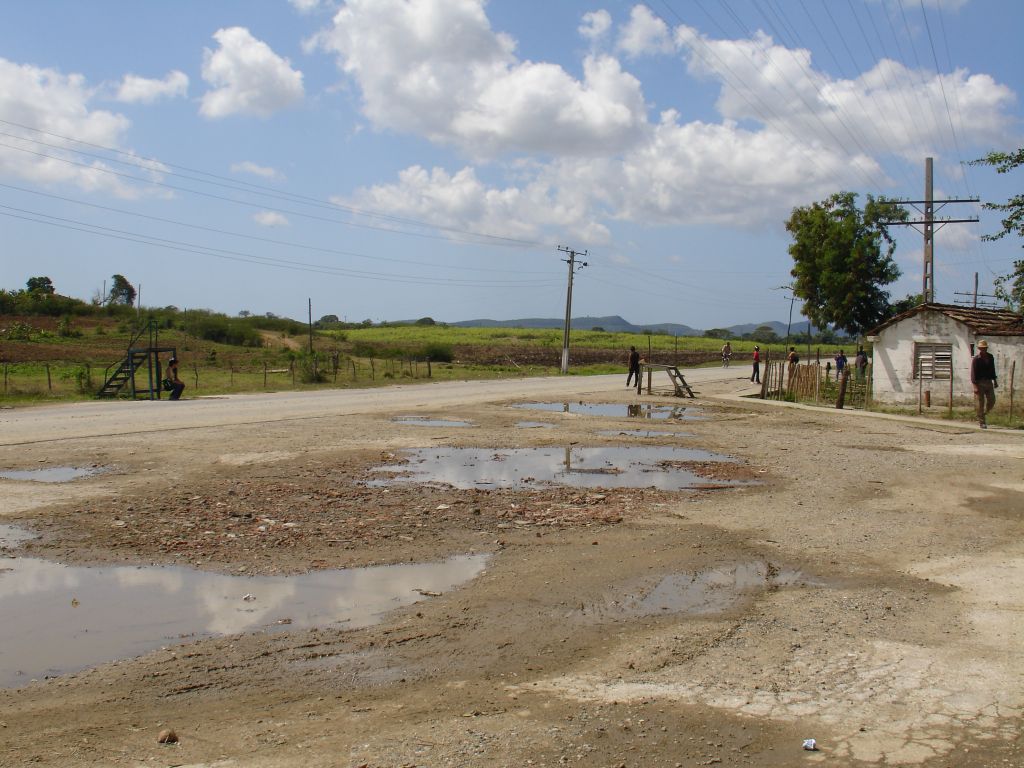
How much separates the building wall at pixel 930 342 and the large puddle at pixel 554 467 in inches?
519

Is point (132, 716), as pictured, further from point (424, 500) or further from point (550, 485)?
point (550, 485)

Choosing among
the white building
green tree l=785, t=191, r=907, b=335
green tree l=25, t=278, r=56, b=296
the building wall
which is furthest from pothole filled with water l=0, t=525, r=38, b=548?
green tree l=25, t=278, r=56, b=296

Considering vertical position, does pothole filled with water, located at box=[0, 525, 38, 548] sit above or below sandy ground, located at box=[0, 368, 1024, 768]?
above

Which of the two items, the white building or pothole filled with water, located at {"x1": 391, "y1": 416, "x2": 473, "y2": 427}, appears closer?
pothole filled with water, located at {"x1": 391, "y1": 416, "x2": 473, "y2": 427}

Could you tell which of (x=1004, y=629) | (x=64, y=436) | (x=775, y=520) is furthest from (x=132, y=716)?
(x=64, y=436)

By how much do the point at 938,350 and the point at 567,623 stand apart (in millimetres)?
23766

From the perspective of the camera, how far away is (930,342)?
26.9 metres

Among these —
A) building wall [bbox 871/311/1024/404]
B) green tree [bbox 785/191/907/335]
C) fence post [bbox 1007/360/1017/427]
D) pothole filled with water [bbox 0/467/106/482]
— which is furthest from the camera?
green tree [bbox 785/191/907/335]

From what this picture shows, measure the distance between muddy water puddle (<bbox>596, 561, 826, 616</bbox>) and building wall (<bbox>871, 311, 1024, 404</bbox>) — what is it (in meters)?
20.3

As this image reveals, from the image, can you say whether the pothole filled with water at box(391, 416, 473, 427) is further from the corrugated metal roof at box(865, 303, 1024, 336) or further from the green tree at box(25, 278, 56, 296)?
the green tree at box(25, 278, 56, 296)

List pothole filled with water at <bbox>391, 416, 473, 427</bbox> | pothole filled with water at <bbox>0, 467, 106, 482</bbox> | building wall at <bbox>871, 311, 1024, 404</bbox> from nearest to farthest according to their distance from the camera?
pothole filled with water at <bbox>0, 467, 106, 482</bbox>
pothole filled with water at <bbox>391, 416, 473, 427</bbox>
building wall at <bbox>871, 311, 1024, 404</bbox>

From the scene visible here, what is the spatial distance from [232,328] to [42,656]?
212ft

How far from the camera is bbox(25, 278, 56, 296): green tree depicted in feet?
227

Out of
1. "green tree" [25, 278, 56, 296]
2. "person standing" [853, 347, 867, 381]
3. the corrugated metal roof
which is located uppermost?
"green tree" [25, 278, 56, 296]
